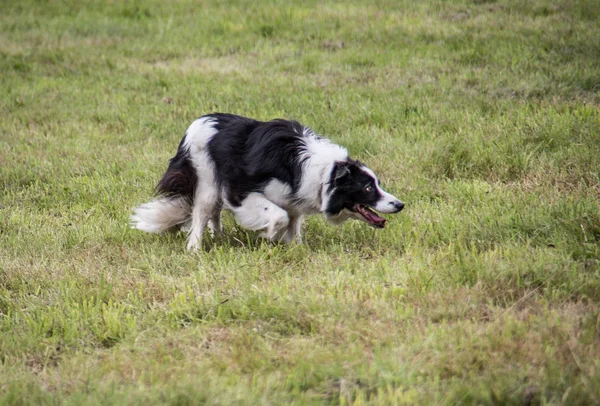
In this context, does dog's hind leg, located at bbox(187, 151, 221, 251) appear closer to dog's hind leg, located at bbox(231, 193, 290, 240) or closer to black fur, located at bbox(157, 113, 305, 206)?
black fur, located at bbox(157, 113, 305, 206)

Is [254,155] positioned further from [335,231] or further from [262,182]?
[335,231]

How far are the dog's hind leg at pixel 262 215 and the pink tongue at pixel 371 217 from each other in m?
0.56

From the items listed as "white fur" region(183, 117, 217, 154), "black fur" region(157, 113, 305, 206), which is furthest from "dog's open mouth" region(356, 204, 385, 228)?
"white fur" region(183, 117, 217, 154)

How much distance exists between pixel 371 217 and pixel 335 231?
0.52 metres

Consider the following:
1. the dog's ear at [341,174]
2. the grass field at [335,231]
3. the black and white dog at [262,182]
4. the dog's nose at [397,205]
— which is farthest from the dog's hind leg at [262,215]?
the dog's nose at [397,205]

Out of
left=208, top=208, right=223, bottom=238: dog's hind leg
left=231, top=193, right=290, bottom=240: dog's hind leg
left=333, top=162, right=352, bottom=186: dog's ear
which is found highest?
left=333, top=162, right=352, bottom=186: dog's ear

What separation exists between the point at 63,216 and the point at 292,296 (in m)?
3.14

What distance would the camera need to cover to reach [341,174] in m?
5.32

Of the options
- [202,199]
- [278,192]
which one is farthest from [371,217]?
[202,199]

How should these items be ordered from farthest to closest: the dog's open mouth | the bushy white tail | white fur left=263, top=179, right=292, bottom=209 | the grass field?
the bushy white tail → white fur left=263, top=179, right=292, bottom=209 → the dog's open mouth → the grass field

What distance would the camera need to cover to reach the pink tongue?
5.44 m

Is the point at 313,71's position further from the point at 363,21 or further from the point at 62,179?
the point at 62,179

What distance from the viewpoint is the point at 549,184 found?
616cm

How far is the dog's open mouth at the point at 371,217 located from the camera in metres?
5.44
